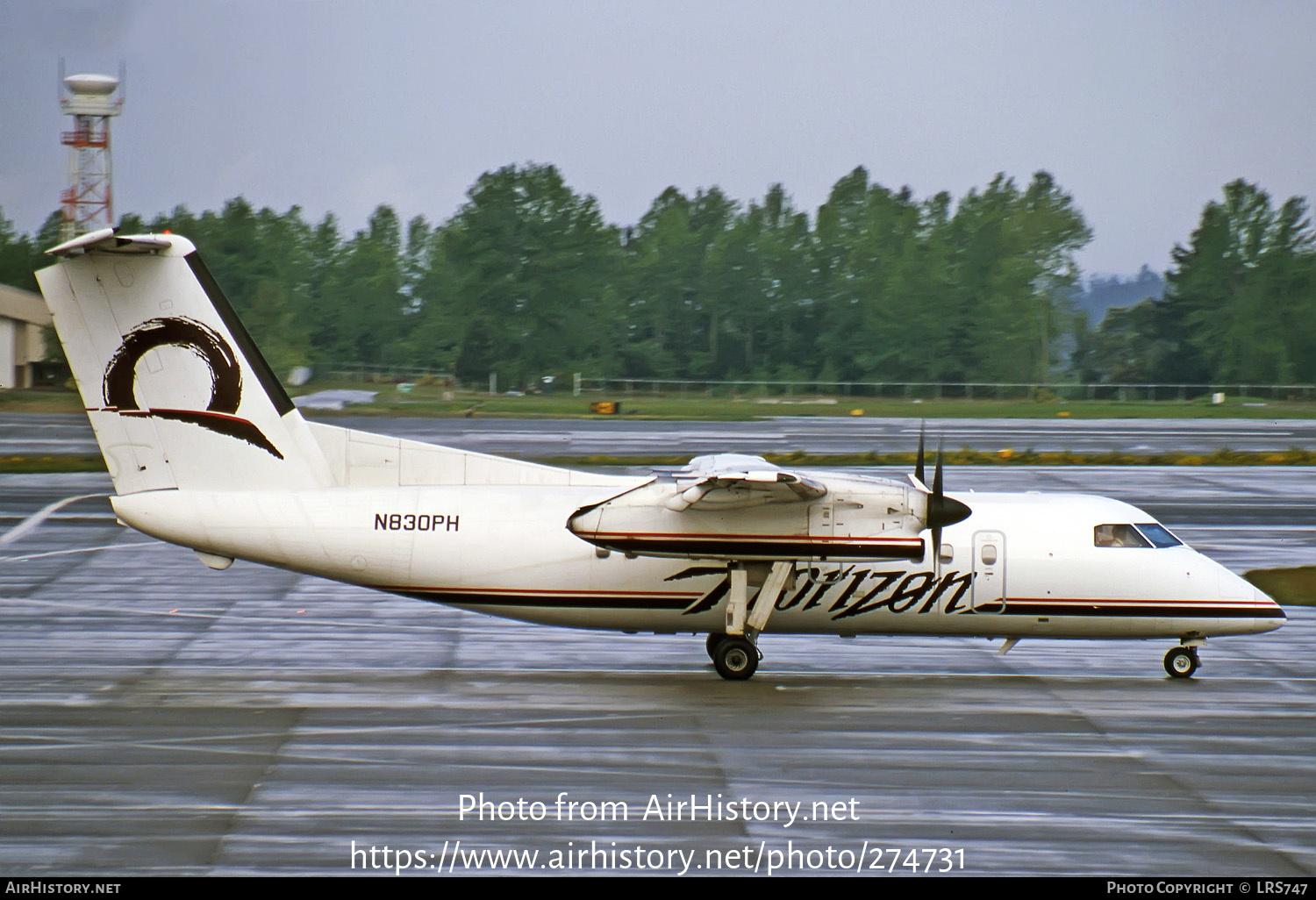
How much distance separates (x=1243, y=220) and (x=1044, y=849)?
99542mm

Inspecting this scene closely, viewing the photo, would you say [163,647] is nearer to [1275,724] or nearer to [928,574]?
[928,574]

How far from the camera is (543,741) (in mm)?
13219

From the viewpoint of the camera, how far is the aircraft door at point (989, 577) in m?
16.2

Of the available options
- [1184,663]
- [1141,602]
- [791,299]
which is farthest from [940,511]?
[791,299]

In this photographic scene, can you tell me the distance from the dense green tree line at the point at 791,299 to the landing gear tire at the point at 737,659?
243 feet

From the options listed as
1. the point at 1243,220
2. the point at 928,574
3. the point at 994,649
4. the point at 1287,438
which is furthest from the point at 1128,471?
the point at 1243,220

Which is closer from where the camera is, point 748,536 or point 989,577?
point 748,536

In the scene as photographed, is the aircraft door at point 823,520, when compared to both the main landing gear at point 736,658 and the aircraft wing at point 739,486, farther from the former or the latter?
the main landing gear at point 736,658

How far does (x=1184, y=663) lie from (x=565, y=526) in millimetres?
8674

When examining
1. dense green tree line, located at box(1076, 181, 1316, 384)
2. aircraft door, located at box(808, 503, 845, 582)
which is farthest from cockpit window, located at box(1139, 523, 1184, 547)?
dense green tree line, located at box(1076, 181, 1316, 384)

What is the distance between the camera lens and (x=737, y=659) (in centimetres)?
1591

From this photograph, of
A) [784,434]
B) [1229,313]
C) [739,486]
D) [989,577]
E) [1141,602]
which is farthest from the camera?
[1229,313]

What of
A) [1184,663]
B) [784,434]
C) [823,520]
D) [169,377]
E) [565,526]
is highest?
[169,377]

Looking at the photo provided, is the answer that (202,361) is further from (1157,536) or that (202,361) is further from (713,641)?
(1157,536)
